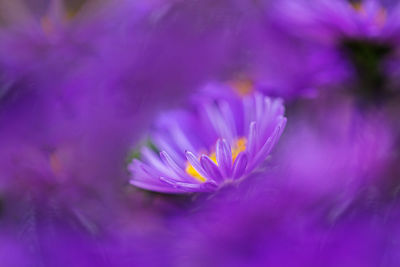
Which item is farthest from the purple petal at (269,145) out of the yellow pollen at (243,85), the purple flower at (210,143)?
the yellow pollen at (243,85)

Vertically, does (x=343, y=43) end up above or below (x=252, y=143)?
above

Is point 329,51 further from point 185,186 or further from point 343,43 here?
point 185,186

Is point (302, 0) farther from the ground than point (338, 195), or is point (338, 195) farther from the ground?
point (302, 0)

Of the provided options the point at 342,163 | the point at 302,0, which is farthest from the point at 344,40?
the point at 342,163

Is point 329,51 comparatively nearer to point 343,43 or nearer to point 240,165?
point 343,43

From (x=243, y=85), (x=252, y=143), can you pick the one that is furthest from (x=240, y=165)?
(x=243, y=85)

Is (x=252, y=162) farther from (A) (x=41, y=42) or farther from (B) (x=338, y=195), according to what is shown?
(A) (x=41, y=42)

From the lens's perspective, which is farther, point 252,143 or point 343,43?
point 343,43

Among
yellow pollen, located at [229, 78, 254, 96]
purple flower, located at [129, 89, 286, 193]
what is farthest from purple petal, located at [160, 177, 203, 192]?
yellow pollen, located at [229, 78, 254, 96]
